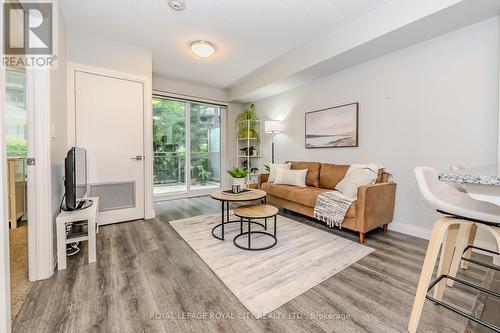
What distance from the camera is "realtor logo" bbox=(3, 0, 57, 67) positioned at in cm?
180

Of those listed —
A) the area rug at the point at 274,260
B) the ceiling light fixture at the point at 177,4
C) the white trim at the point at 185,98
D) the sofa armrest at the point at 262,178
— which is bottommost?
the area rug at the point at 274,260

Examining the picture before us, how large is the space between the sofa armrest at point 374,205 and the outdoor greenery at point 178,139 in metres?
3.62

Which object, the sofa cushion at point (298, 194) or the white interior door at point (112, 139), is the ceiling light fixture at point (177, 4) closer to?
the white interior door at point (112, 139)

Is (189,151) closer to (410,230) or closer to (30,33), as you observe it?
(30,33)

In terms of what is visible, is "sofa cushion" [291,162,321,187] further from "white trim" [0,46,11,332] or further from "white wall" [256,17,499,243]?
"white trim" [0,46,11,332]

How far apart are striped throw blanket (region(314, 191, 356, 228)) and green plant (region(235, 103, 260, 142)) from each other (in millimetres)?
2511

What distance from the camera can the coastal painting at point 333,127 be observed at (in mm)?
3250

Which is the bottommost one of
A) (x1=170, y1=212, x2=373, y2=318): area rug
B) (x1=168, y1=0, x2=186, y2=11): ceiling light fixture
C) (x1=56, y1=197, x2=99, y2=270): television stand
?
(x1=170, y1=212, x2=373, y2=318): area rug

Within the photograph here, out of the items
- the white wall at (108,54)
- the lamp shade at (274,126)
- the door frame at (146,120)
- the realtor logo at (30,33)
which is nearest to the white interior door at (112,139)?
the door frame at (146,120)

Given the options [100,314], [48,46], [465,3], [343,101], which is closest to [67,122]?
[48,46]

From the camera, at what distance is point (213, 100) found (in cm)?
505

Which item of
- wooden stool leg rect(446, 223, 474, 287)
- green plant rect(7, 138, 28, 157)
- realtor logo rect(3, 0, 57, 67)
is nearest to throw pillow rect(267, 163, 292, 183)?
wooden stool leg rect(446, 223, 474, 287)

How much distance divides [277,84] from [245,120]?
1.21 m

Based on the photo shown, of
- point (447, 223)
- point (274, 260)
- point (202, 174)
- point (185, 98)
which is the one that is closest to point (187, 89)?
point (185, 98)
